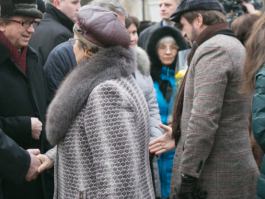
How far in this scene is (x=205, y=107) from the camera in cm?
344

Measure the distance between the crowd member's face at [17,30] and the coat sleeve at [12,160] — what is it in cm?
74

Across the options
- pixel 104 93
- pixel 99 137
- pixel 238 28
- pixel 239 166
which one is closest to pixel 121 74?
pixel 104 93

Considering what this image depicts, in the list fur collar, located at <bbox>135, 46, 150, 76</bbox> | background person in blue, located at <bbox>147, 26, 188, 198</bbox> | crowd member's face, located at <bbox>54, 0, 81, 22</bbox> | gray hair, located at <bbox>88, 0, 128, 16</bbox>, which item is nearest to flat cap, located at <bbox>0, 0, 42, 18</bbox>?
gray hair, located at <bbox>88, 0, 128, 16</bbox>

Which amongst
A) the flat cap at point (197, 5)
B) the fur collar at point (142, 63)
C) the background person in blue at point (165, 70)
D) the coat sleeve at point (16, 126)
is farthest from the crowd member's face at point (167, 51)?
the coat sleeve at point (16, 126)

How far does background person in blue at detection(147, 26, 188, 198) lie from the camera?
5.07m

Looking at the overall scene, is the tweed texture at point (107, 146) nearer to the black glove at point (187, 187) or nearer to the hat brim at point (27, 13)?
the black glove at point (187, 187)

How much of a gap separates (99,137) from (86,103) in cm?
Answer: 19

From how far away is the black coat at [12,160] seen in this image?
3.10 meters

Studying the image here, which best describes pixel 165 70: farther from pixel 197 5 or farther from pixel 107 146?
pixel 107 146

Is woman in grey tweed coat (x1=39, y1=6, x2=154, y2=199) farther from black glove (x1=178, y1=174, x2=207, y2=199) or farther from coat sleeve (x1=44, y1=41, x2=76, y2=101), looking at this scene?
coat sleeve (x1=44, y1=41, x2=76, y2=101)

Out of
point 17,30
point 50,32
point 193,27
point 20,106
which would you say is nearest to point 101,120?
point 20,106

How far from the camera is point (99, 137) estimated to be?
2596 mm

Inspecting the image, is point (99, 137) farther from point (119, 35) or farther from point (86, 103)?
point (119, 35)

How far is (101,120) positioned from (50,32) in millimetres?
2579
